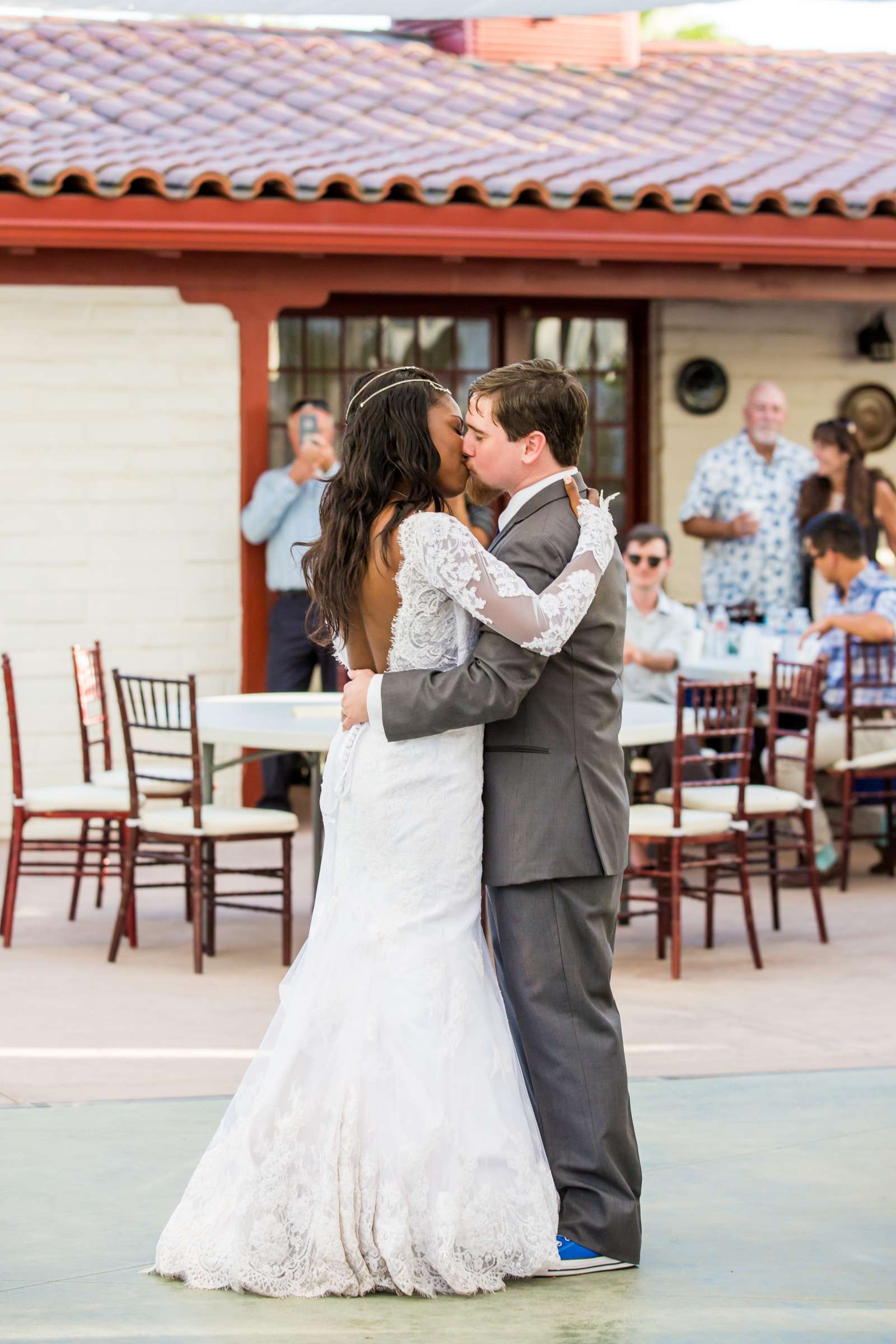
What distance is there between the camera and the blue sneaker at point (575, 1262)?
11.7ft

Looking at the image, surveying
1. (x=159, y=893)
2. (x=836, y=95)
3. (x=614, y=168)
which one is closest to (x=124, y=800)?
(x=159, y=893)

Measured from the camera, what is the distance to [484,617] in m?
3.44

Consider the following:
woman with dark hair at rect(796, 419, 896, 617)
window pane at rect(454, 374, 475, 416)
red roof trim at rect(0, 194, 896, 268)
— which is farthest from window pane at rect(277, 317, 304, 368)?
woman with dark hair at rect(796, 419, 896, 617)

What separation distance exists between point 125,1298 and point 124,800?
351 centimetres

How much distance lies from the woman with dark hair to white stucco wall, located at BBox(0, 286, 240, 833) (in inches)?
114

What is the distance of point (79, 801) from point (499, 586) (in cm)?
381

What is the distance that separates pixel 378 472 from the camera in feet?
11.7

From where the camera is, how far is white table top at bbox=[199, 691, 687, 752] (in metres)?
6.19

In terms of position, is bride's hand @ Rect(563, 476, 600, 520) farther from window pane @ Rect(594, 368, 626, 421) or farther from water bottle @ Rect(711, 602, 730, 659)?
window pane @ Rect(594, 368, 626, 421)

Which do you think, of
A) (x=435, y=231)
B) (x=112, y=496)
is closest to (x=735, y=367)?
(x=435, y=231)

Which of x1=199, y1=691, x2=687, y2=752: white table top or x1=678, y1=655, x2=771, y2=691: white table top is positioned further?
x1=678, y1=655, x2=771, y2=691: white table top

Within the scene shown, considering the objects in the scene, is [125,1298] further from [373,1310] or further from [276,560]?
[276,560]

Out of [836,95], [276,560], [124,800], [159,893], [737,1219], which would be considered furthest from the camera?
[836,95]

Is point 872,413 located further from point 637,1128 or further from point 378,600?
point 378,600
